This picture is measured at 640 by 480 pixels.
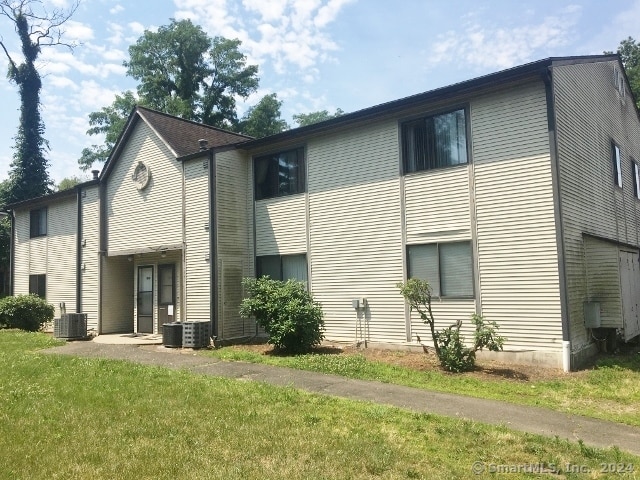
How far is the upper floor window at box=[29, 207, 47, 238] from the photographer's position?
77.0ft

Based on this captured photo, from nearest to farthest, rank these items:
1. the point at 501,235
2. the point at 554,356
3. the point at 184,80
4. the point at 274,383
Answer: the point at 274,383
the point at 554,356
the point at 501,235
the point at 184,80

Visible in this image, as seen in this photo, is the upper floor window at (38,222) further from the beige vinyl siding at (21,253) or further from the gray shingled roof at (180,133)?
the gray shingled roof at (180,133)

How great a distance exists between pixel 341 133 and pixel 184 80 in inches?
1305

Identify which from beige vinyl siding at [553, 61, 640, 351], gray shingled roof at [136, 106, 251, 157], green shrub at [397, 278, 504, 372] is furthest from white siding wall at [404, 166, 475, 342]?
gray shingled roof at [136, 106, 251, 157]

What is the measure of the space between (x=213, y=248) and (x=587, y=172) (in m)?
10.6

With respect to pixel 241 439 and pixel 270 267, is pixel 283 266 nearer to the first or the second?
pixel 270 267

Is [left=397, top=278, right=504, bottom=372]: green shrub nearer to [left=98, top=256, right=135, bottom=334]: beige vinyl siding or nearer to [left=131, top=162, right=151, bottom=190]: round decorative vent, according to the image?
[left=131, top=162, right=151, bottom=190]: round decorative vent

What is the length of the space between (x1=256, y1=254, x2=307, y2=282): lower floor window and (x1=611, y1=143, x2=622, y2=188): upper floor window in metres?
9.89

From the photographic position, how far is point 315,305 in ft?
43.5

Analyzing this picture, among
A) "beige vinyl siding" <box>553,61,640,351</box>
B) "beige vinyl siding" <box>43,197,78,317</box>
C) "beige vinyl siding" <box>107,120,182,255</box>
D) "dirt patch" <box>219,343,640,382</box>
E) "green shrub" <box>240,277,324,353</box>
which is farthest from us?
"beige vinyl siding" <box>43,197,78,317</box>

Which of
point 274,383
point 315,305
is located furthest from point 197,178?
point 274,383

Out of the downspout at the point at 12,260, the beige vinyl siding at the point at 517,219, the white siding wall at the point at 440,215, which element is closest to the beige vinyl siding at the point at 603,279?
the beige vinyl siding at the point at 517,219

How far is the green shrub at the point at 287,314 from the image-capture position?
41.1ft

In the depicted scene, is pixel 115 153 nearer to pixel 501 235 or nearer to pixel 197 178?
pixel 197 178
